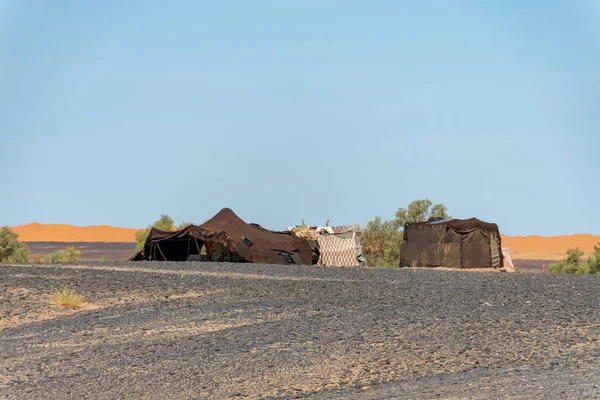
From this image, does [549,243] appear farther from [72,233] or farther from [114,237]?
[72,233]

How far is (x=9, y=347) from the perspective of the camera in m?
14.3

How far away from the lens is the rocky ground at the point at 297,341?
1072 cm

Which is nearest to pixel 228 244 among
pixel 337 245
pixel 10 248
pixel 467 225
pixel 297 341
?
pixel 337 245

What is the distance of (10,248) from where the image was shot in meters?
46.0

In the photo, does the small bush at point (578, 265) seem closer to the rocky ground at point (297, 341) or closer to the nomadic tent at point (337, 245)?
the nomadic tent at point (337, 245)

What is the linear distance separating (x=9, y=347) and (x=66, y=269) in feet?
34.5

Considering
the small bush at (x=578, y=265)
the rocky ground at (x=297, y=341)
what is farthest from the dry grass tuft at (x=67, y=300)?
the small bush at (x=578, y=265)

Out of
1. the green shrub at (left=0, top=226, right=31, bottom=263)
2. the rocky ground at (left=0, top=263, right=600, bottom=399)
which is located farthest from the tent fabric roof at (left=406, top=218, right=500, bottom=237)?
the green shrub at (left=0, top=226, right=31, bottom=263)

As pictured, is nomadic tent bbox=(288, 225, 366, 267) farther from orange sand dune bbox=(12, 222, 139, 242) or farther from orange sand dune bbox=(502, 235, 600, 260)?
orange sand dune bbox=(12, 222, 139, 242)

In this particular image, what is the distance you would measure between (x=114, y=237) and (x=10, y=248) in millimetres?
101370

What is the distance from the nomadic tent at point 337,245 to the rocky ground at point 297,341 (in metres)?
16.0

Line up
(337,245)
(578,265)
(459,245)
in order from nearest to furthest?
1. (459,245)
2. (337,245)
3. (578,265)

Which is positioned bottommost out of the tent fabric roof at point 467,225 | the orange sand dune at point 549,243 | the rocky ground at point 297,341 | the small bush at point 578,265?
the rocky ground at point 297,341

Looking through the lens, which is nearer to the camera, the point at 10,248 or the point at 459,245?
the point at 459,245
